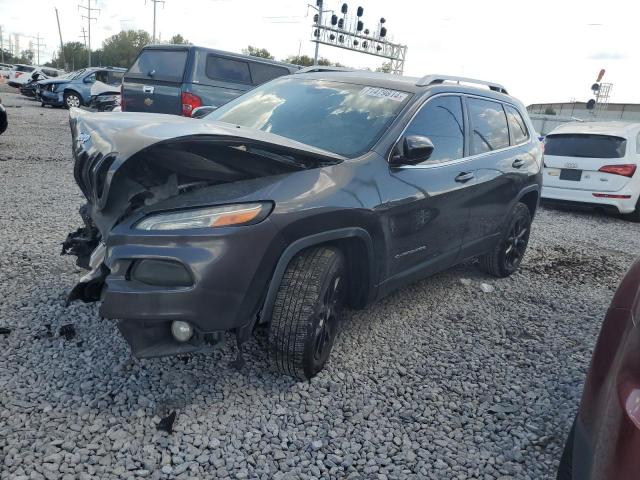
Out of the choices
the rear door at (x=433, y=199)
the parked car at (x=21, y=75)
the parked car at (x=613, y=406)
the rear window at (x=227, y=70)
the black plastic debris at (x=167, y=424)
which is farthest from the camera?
the parked car at (x=21, y=75)

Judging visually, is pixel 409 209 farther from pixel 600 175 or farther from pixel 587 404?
pixel 600 175

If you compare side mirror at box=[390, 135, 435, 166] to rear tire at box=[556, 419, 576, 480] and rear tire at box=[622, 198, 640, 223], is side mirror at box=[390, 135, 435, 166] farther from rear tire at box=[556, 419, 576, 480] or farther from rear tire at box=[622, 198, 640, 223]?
rear tire at box=[622, 198, 640, 223]

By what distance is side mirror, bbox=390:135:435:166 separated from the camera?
313 centimetres

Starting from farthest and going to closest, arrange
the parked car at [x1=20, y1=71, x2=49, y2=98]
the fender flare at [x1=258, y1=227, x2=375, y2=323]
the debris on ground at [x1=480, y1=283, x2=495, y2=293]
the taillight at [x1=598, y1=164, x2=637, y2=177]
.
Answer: the parked car at [x1=20, y1=71, x2=49, y2=98], the taillight at [x1=598, y1=164, x2=637, y2=177], the debris on ground at [x1=480, y1=283, x2=495, y2=293], the fender flare at [x1=258, y1=227, x2=375, y2=323]

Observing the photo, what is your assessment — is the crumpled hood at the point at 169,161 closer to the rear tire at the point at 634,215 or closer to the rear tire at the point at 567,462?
the rear tire at the point at 567,462

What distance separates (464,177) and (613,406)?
8.55 feet

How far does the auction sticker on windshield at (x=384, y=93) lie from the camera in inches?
142

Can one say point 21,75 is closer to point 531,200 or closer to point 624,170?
point 624,170

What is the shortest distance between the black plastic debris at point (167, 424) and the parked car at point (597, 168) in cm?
823

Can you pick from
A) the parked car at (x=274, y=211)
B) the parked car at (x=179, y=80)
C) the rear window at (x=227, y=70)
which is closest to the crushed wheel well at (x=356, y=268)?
the parked car at (x=274, y=211)

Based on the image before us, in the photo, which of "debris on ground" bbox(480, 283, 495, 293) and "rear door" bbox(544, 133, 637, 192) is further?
"rear door" bbox(544, 133, 637, 192)

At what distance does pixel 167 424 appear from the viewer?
247 cm

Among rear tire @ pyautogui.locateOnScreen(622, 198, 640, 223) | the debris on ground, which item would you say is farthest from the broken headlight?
rear tire @ pyautogui.locateOnScreen(622, 198, 640, 223)

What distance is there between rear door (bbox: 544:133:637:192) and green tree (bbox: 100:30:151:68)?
82.2m
